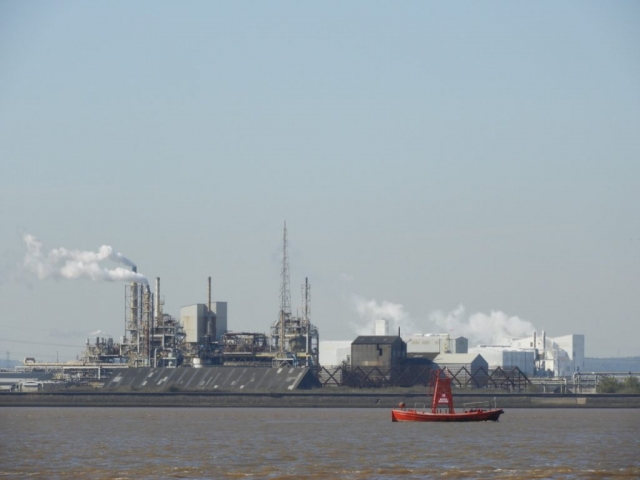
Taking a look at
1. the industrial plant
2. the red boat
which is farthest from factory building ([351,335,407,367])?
the red boat

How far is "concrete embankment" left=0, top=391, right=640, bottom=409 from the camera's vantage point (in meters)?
146

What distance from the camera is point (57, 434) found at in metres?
91.4

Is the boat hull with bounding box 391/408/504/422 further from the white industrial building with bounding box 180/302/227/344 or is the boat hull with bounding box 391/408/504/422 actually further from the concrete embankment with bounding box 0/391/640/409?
the white industrial building with bounding box 180/302/227/344

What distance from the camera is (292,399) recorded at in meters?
148

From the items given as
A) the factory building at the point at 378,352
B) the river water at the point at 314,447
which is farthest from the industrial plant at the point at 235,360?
the river water at the point at 314,447

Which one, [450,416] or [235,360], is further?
[235,360]

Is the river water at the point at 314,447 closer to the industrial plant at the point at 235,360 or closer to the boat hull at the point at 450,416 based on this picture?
the boat hull at the point at 450,416

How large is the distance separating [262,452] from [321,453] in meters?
3.39

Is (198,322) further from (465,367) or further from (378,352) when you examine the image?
(465,367)

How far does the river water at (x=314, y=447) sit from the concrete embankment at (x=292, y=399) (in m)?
24.7

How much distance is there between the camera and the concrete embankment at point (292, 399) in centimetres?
14575

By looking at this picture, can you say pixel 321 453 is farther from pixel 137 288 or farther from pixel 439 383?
pixel 137 288

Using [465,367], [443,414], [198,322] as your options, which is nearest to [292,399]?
[198,322]

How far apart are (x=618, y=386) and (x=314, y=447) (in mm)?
93497
